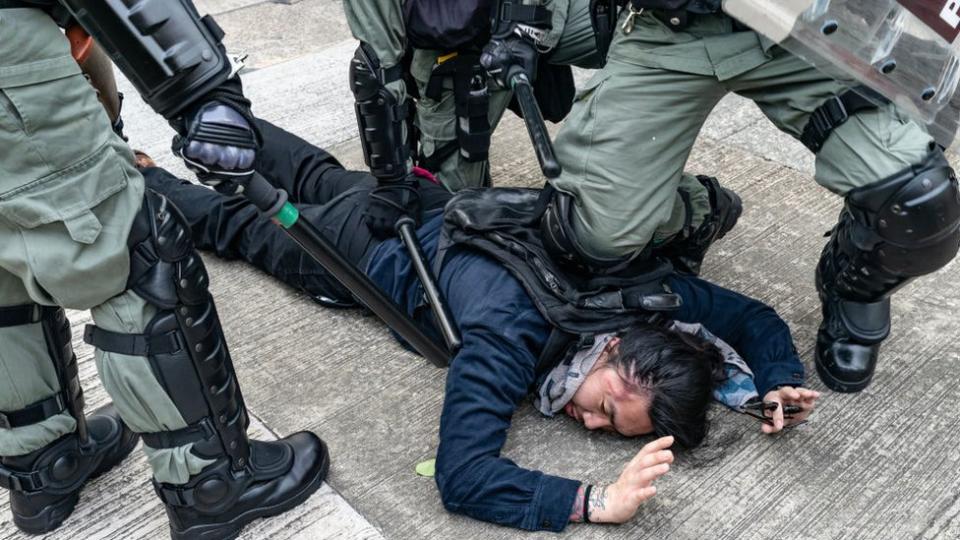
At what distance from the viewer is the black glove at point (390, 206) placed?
2.86 metres

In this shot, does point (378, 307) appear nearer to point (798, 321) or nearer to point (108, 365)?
point (108, 365)

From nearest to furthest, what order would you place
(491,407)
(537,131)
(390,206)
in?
(491,407), (537,131), (390,206)

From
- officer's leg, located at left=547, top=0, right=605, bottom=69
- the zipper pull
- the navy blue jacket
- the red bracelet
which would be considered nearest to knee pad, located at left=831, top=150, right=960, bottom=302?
the navy blue jacket

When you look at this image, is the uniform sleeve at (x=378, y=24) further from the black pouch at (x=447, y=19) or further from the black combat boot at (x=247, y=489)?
the black combat boot at (x=247, y=489)

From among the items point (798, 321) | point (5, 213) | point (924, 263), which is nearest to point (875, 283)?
point (924, 263)

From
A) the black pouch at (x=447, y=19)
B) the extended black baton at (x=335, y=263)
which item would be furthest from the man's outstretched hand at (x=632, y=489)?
the black pouch at (x=447, y=19)

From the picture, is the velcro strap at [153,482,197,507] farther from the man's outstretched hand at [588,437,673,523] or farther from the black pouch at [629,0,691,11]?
the black pouch at [629,0,691,11]

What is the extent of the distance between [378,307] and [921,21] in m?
1.37

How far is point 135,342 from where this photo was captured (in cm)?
192

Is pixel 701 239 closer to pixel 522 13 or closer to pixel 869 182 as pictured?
pixel 869 182

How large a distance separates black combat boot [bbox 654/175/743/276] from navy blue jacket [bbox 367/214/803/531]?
0.20 meters

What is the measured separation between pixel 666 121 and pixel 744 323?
1.88ft

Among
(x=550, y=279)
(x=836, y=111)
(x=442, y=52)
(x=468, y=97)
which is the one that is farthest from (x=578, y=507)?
(x=442, y=52)

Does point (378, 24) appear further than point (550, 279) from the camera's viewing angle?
Yes
